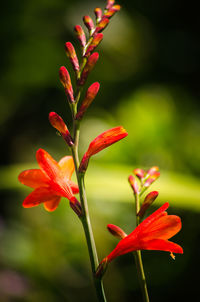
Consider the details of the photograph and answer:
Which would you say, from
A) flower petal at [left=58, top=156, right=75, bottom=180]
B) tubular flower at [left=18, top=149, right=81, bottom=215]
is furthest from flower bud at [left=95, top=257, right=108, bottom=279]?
flower petal at [left=58, top=156, right=75, bottom=180]

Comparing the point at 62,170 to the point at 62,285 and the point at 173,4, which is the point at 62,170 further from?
the point at 173,4

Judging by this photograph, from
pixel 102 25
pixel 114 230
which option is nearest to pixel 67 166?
pixel 114 230

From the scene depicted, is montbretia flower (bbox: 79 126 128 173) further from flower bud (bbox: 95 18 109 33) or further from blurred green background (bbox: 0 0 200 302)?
blurred green background (bbox: 0 0 200 302)

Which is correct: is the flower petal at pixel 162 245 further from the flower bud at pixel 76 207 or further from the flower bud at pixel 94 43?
the flower bud at pixel 94 43

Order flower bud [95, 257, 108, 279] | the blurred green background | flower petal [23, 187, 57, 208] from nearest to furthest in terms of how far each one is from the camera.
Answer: flower bud [95, 257, 108, 279] → flower petal [23, 187, 57, 208] → the blurred green background

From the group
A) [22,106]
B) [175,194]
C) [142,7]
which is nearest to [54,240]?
[175,194]

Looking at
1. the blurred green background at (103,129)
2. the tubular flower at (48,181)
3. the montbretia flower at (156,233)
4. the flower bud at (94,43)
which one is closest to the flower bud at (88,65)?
the flower bud at (94,43)

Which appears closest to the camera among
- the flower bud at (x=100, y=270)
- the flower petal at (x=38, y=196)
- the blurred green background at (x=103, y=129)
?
the flower bud at (x=100, y=270)
